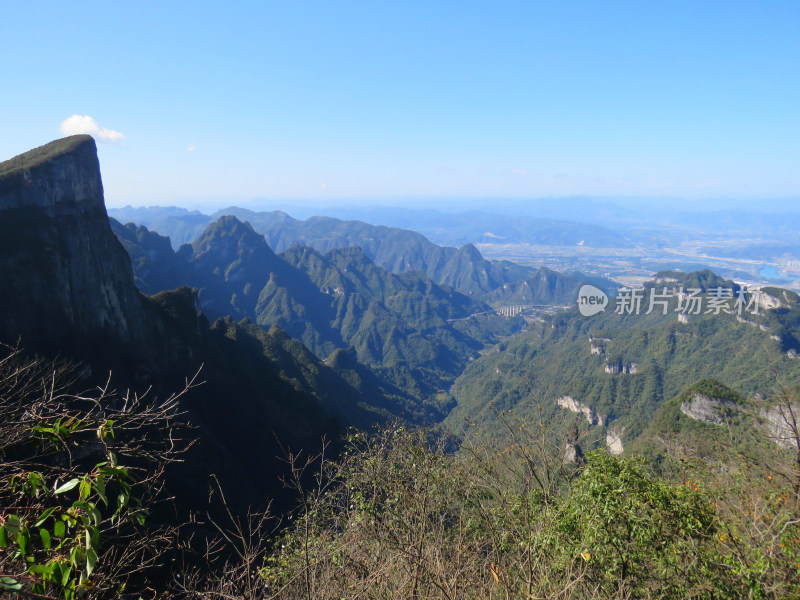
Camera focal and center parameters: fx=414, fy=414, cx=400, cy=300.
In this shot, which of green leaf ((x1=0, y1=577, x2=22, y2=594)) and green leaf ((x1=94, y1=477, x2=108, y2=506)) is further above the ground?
green leaf ((x1=94, y1=477, x2=108, y2=506))

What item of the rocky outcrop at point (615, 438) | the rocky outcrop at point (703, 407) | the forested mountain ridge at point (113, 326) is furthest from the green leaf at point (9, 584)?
the rocky outcrop at point (615, 438)

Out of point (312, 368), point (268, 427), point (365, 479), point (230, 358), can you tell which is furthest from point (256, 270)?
point (365, 479)

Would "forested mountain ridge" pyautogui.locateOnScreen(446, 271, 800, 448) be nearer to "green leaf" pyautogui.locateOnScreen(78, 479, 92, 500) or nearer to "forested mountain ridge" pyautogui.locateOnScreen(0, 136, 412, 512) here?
"forested mountain ridge" pyautogui.locateOnScreen(0, 136, 412, 512)

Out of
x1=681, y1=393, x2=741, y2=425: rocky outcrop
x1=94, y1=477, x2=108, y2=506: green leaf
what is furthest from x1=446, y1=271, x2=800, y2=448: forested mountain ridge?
x1=94, y1=477, x2=108, y2=506: green leaf

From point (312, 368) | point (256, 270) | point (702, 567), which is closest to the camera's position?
point (702, 567)

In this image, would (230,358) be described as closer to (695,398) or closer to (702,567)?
(702,567)

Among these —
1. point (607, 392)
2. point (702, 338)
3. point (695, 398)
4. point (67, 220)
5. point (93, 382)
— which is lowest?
point (607, 392)

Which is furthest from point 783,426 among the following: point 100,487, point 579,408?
point 579,408

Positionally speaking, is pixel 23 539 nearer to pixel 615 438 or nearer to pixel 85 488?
pixel 85 488

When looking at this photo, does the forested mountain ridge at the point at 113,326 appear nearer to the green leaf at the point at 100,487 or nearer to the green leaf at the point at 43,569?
the green leaf at the point at 100,487
